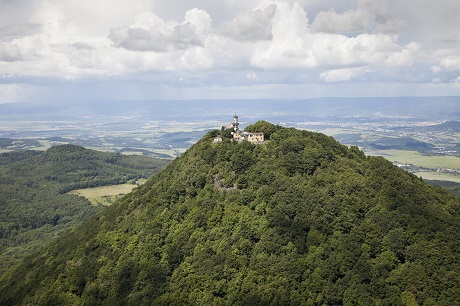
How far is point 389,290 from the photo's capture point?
54875mm

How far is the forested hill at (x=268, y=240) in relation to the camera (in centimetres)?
5791

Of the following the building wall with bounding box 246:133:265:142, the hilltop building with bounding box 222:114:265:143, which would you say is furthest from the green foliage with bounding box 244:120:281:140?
the building wall with bounding box 246:133:265:142

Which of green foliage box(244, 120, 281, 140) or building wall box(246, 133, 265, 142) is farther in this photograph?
green foliage box(244, 120, 281, 140)

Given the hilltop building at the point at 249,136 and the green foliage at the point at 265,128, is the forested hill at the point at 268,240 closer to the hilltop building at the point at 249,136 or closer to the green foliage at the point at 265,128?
the green foliage at the point at 265,128

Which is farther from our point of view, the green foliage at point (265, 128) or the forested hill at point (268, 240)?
the green foliage at point (265, 128)

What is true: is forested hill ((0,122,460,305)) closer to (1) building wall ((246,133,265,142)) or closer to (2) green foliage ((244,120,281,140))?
(2) green foliage ((244,120,281,140))

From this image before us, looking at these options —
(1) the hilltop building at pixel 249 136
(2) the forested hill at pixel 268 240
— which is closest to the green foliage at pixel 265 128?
(2) the forested hill at pixel 268 240

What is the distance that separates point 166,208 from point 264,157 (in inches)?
831

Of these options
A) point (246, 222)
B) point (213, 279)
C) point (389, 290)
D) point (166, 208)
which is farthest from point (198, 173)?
point (389, 290)

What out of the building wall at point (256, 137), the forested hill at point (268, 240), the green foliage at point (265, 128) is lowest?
the forested hill at point (268, 240)

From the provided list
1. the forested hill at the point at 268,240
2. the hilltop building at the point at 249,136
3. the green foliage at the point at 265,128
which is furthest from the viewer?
the green foliage at the point at 265,128

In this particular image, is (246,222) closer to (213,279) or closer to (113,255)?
(213,279)

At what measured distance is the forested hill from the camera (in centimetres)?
5791

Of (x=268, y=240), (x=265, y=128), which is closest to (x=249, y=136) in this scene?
(x=265, y=128)
